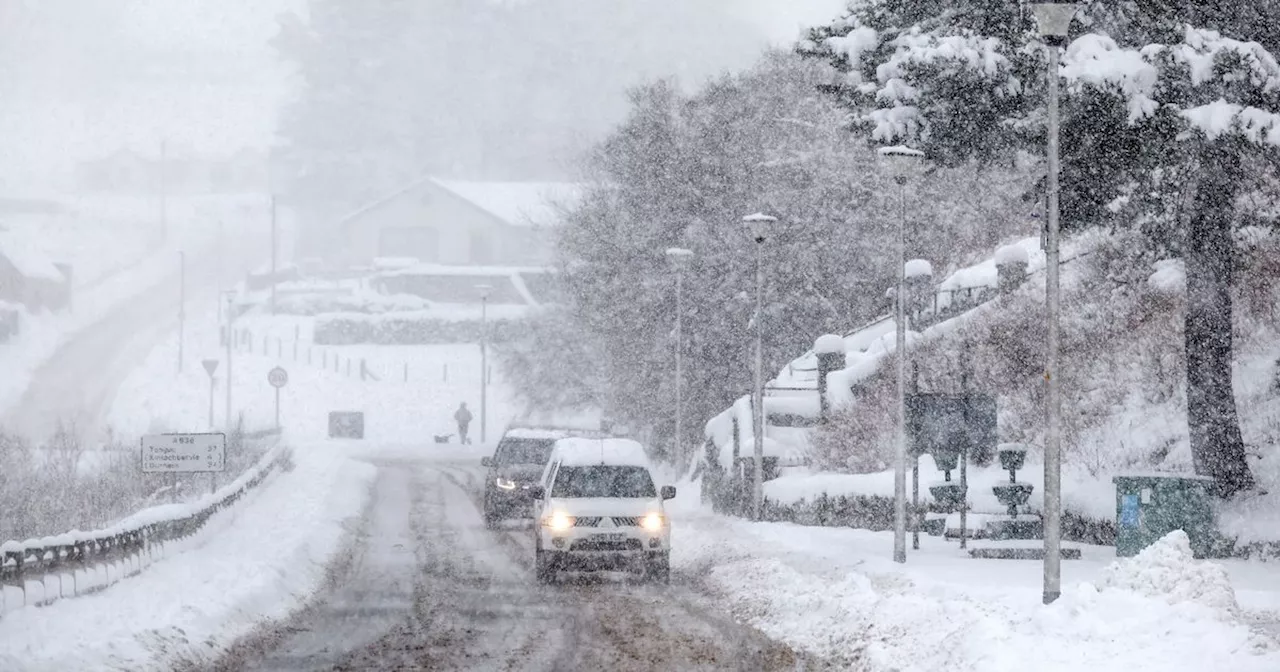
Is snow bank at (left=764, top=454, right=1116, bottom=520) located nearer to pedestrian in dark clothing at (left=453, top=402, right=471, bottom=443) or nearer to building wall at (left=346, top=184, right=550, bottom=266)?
pedestrian in dark clothing at (left=453, top=402, right=471, bottom=443)

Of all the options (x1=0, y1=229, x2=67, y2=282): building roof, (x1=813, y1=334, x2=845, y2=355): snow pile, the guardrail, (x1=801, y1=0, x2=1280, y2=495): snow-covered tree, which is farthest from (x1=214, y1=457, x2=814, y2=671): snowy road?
(x1=0, y1=229, x2=67, y2=282): building roof

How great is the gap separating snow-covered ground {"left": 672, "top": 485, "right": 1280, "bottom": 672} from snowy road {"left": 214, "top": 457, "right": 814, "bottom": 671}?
2.12ft

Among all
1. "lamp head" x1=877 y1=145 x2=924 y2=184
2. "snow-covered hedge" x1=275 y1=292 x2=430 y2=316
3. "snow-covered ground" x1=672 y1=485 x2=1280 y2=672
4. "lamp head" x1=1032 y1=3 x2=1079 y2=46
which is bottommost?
"snow-covered ground" x1=672 y1=485 x2=1280 y2=672

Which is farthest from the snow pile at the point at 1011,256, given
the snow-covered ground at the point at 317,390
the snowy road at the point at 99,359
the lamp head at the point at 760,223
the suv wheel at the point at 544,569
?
the snow-covered ground at the point at 317,390

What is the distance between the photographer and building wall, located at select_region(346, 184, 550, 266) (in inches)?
3802

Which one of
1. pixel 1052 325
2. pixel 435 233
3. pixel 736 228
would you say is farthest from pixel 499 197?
pixel 1052 325

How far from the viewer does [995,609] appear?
1350cm

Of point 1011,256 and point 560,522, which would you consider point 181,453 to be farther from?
point 1011,256

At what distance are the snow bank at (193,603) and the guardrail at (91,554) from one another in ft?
0.59

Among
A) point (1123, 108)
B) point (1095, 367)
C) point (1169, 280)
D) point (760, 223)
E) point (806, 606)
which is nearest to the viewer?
point (806, 606)

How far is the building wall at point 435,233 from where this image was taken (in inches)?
3802

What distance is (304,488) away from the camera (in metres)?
35.3

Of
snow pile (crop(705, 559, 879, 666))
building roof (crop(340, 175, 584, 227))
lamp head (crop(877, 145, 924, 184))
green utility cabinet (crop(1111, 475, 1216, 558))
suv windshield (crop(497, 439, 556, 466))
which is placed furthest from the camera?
building roof (crop(340, 175, 584, 227))

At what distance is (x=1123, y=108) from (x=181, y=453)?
14.1 m
